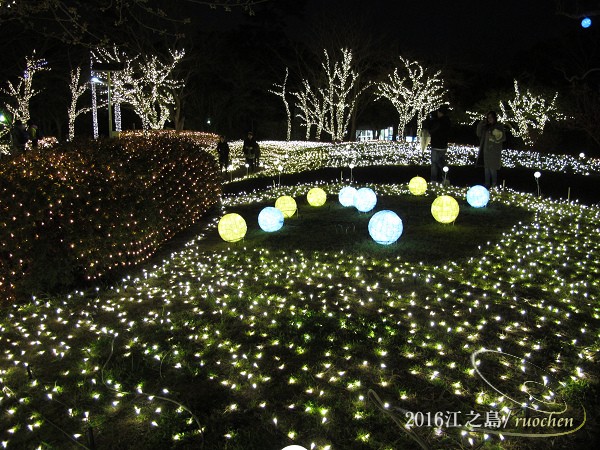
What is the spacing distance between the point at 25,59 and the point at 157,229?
61.2 feet

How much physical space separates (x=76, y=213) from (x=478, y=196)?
22.4 feet

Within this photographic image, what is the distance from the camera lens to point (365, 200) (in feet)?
26.4

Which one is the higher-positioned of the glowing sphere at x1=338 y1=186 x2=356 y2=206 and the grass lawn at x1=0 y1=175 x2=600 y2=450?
the glowing sphere at x1=338 y1=186 x2=356 y2=206

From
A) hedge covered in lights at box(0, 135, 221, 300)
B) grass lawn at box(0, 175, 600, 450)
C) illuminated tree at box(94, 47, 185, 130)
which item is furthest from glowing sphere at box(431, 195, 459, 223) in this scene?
illuminated tree at box(94, 47, 185, 130)

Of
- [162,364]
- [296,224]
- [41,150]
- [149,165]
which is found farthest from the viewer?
[296,224]

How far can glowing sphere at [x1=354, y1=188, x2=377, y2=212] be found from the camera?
8016 mm

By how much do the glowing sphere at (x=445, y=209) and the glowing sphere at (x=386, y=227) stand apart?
1.33 m

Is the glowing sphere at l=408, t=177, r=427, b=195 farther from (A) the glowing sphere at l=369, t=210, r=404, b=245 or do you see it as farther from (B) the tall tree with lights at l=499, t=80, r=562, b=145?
(B) the tall tree with lights at l=499, t=80, r=562, b=145

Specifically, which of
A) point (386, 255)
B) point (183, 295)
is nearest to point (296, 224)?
point (386, 255)

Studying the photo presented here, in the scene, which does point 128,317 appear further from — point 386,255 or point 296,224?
point 296,224

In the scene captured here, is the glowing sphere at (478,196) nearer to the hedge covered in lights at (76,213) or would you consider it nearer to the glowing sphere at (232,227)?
the glowing sphere at (232,227)

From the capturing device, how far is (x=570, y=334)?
12.8 feet

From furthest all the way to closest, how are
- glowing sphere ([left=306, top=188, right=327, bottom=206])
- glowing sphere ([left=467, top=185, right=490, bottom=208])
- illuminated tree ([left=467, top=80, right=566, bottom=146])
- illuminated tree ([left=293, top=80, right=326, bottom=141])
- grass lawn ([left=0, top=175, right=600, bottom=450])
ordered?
illuminated tree ([left=293, top=80, right=326, bottom=141])
illuminated tree ([left=467, top=80, right=566, bottom=146])
glowing sphere ([left=306, top=188, right=327, bottom=206])
glowing sphere ([left=467, top=185, right=490, bottom=208])
grass lawn ([left=0, top=175, right=600, bottom=450])

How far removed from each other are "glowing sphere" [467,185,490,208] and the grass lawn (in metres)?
2.06
